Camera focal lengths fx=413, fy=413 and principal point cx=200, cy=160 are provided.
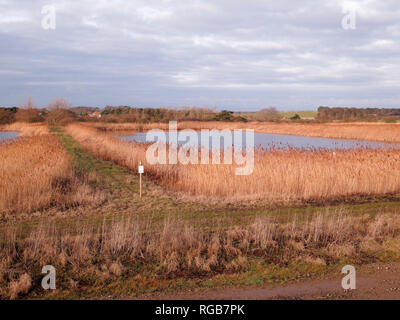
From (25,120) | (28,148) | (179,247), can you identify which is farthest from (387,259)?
(25,120)

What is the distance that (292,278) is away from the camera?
17.9 ft

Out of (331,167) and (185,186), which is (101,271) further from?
(331,167)

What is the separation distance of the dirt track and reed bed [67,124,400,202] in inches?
207

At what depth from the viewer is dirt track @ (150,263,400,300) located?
15.8ft

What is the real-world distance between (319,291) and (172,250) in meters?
2.27

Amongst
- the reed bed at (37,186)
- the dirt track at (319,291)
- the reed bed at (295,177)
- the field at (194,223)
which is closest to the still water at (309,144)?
the field at (194,223)

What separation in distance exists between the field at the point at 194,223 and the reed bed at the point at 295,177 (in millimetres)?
35

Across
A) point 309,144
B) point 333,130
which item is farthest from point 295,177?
point 333,130

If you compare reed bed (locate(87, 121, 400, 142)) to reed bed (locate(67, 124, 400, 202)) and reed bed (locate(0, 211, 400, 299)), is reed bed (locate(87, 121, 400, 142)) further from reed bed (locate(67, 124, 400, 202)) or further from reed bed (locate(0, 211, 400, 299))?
reed bed (locate(0, 211, 400, 299))

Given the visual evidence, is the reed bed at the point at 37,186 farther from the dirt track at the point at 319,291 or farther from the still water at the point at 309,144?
the still water at the point at 309,144

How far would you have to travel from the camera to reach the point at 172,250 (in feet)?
20.5

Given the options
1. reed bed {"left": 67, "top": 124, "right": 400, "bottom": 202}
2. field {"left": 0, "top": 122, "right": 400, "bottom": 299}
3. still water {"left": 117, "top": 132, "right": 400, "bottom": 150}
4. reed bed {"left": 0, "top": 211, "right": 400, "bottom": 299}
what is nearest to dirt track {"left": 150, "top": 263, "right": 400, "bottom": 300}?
field {"left": 0, "top": 122, "right": 400, "bottom": 299}

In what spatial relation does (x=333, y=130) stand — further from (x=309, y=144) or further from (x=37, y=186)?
(x=37, y=186)
